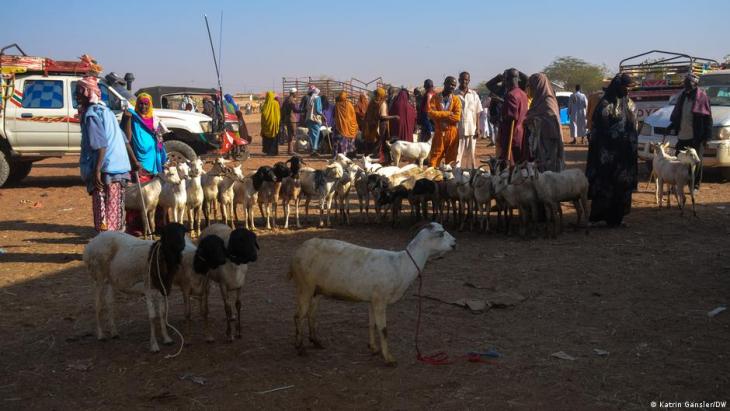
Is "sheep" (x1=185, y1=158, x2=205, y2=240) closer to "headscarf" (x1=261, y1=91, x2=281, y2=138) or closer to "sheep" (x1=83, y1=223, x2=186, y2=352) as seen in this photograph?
"sheep" (x1=83, y1=223, x2=186, y2=352)

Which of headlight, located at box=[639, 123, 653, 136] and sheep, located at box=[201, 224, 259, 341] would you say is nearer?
sheep, located at box=[201, 224, 259, 341]

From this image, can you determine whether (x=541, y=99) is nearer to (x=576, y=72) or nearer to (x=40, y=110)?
Answer: (x=40, y=110)

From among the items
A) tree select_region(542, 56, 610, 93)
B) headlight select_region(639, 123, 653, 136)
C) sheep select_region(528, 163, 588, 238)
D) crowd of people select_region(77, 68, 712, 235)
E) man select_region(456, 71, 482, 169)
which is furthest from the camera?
tree select_region(542, 56, 610, 93)

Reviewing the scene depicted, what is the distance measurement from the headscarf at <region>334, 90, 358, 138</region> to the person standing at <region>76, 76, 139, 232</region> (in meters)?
13.0

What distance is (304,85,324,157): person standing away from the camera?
22.1 m

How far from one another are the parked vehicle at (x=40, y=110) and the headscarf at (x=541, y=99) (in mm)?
7641

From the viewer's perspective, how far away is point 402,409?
448 cm

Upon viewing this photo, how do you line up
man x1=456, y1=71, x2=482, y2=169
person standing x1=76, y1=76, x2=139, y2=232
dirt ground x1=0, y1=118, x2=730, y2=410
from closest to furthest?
Result: dirt ground x1=0, y1=118, x2=730, y2=410, person standing x1=76, y1=76, x2=139, y2=232, man x1=456, y1=71, x2=482, y2=169

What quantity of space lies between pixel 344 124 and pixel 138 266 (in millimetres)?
15848

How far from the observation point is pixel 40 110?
48.8ft

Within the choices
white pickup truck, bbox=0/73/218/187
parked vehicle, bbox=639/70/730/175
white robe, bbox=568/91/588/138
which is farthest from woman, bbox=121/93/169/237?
white robe, bbox=568/91/588/138

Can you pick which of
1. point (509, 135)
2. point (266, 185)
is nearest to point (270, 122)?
point (266, 185)

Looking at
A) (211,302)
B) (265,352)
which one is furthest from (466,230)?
(265,352)

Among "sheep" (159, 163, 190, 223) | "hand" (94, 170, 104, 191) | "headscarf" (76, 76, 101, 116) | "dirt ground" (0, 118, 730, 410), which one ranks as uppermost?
"headscarf" (76, 76, 101, 116)
